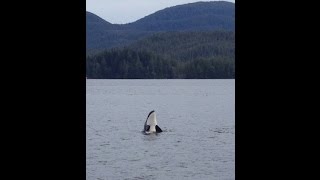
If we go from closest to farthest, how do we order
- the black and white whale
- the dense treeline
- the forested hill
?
the black and white whale → the dense treeline → the forested hill

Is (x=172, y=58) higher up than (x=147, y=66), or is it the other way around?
(x=172, y=58)

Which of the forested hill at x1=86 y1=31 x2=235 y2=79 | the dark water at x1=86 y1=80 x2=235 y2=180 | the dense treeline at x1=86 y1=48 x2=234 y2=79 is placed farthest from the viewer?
the forested hill at x1=86 y1=31 x2=235 y2=79

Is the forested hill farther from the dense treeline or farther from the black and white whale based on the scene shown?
the black and white whale

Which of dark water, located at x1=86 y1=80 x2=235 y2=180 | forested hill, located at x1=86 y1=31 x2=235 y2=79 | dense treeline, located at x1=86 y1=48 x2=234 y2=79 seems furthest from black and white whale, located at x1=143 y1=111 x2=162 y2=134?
→ dense treeline, located at x1=86 y1=48 x2=234 y2=79

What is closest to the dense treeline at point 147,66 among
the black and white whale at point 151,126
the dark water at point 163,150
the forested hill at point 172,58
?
the forested hill at point 172,58

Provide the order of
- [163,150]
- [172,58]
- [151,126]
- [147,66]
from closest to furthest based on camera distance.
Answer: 1. [163,150]
2. [151,126]
3. [172,58]
4. [147,66]

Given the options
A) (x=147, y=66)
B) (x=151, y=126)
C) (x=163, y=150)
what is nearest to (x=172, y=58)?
(x=147, y=66)

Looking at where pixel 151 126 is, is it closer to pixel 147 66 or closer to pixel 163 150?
pixel 163 150

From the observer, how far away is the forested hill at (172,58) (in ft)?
464

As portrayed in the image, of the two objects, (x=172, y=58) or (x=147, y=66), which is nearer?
(x=172, y=58)

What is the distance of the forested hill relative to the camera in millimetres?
141500

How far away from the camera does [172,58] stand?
146625 millimetres
